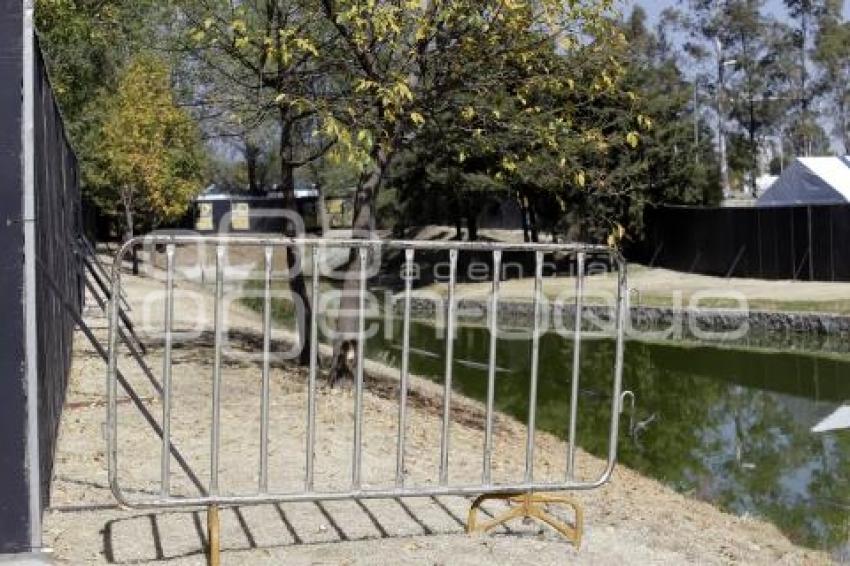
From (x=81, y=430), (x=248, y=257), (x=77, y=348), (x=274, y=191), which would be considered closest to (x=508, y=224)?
(x=274, y=191)

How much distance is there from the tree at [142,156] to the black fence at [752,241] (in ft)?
47.9

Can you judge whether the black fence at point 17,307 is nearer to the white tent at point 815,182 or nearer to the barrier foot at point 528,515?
the barrier foot at point 528,515

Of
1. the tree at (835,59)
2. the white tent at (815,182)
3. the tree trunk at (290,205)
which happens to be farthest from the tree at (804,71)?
the tree trunk at (290,205)

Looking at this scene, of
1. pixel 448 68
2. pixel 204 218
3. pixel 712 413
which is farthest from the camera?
pixel 204 218

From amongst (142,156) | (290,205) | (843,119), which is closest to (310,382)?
(290,205)

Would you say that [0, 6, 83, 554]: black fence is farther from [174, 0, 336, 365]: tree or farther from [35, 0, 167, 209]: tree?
[174, 0, 336, 365]: tree

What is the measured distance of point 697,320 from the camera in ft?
75.2

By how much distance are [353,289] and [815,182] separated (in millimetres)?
26976

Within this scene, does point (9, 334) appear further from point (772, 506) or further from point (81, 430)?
point (772, 506)

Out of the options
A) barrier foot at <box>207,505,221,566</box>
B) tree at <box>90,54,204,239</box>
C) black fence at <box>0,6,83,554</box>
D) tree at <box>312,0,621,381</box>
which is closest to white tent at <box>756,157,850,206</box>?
tree at <box>90,54,204,239</box>

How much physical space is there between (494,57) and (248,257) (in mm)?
26058

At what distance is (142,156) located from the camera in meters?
27.0

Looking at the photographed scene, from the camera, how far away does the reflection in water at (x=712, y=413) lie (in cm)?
940

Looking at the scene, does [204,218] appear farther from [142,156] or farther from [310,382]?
[310,382]
